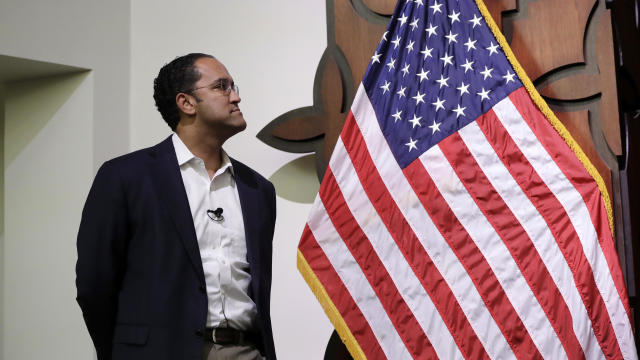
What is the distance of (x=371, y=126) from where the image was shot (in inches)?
108

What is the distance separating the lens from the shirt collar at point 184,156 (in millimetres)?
2195

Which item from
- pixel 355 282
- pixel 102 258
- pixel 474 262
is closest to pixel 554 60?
pixel 474 262

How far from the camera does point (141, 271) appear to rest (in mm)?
2033

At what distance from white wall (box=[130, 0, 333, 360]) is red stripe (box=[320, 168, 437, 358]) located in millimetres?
541

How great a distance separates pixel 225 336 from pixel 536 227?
3.44ft

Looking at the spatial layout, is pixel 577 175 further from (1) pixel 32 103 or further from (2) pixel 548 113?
(1) pixel 32 103

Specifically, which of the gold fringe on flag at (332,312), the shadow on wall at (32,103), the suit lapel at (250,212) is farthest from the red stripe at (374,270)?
the shadow on wall at (32,103)

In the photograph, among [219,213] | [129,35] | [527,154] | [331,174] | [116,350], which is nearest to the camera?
[116,350]

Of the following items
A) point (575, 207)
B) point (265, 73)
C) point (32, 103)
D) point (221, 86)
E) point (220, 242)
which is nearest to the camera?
point (220, 242)

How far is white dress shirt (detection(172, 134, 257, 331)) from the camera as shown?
2043mm

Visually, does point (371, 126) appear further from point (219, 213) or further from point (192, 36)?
point (192, 36)

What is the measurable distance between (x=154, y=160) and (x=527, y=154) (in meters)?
1.18

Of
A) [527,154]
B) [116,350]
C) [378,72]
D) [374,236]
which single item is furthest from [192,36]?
[116,350]

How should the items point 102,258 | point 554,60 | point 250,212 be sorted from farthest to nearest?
point 554,60
point 250,212
point 102,258
